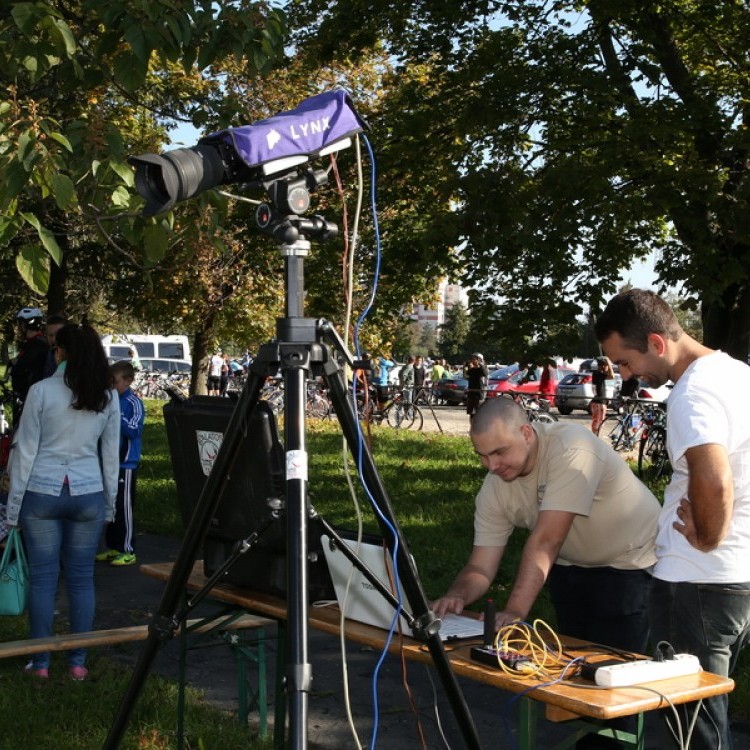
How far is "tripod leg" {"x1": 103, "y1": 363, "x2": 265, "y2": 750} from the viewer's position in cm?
293

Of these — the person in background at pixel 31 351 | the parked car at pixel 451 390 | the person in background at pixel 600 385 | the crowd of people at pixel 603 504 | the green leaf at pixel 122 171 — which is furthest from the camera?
the parked car at pixel 451 390

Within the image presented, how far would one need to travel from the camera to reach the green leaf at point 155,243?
5.31m

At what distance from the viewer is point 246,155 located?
2734 mm

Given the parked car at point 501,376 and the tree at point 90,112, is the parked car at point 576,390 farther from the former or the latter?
the tree at point 90,112

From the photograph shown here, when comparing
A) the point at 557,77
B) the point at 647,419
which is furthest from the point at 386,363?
the point at 557,77

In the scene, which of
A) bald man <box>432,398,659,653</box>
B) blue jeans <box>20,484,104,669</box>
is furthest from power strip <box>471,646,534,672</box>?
blue jeans <box>20,484,104,669</box>

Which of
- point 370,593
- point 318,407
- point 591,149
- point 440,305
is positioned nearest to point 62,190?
point 370,593

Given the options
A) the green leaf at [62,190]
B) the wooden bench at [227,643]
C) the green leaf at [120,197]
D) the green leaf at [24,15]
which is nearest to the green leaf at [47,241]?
the green leaf at [62,190]

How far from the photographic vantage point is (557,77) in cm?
1199

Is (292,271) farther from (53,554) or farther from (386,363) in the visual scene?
(386,363)

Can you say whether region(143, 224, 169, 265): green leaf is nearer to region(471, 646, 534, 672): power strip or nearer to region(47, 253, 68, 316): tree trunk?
region(471, 646, 534, 672): power strip

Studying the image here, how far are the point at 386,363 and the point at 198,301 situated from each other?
18.1 ft

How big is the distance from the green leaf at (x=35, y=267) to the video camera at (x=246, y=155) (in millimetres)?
1885

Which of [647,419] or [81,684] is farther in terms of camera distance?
[647,419]
